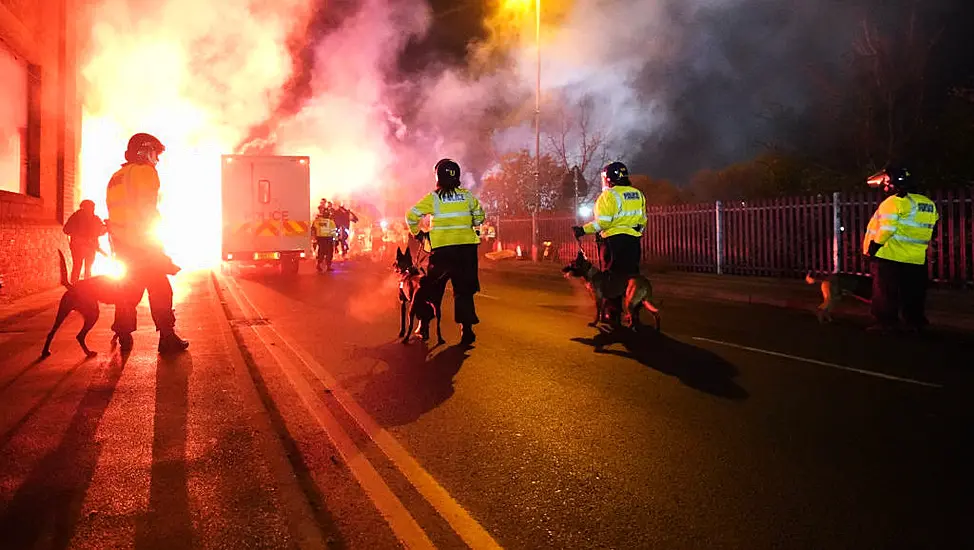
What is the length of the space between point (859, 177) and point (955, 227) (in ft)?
33.2

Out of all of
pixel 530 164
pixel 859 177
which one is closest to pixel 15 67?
pixel 859 177

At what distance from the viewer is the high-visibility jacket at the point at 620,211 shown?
27.5 ft

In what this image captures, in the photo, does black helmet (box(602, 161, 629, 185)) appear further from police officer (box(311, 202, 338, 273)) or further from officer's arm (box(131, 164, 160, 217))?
police officer (box(311, 202, 338, 273))

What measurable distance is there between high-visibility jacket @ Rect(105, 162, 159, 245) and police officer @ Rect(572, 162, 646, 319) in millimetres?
4638

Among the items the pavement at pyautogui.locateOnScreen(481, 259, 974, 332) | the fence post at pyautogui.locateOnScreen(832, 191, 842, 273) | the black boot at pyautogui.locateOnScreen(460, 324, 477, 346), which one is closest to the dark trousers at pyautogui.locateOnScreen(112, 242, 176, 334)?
the black boot at pyautogui.locateOnScreen(460, 324, 477, 346)

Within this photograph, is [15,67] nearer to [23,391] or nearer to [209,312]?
[209,312]

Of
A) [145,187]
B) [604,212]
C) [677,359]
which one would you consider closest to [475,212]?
[604,212]

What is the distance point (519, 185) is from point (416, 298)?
35.0 m

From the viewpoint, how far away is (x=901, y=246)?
8008 millimetres

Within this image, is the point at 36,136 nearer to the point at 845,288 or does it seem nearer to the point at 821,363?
the point at 845,288

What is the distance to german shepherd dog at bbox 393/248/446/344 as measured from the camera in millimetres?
7926

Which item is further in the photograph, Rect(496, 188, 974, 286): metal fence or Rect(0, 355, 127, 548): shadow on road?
Rect(496, 188, 974, 286): metal fence

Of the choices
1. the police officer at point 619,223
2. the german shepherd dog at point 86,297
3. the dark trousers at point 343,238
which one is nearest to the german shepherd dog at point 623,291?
the police officer at point 619,223

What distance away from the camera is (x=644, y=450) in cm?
416
